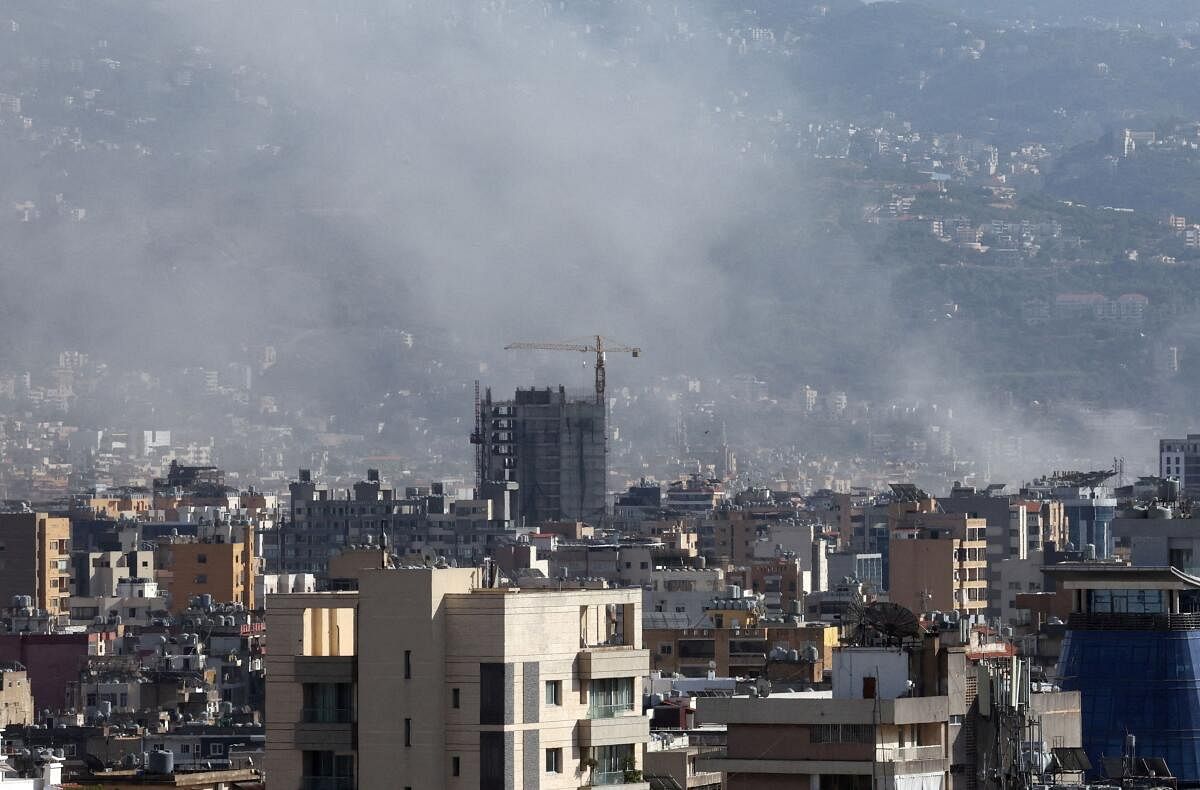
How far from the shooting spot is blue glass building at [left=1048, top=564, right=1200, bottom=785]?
1394 inches

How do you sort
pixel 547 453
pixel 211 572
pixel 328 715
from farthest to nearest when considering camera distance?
pixel 547 453
pixel 211 572
pixel 328 715

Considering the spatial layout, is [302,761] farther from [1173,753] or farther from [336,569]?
[336,569]

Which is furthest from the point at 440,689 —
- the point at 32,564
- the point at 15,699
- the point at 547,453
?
the point at 547,453

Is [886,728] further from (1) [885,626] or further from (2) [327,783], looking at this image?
(2) [327,783]

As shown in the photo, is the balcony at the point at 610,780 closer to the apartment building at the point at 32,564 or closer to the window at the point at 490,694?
the window at the point at 490,694

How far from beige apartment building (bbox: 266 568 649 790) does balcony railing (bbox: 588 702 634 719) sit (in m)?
0.02

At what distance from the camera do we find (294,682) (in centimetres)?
2697

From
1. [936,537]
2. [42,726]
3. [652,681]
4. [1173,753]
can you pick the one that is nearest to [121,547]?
[936,537]

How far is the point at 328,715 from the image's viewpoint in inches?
1057

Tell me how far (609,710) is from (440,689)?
1.81 m

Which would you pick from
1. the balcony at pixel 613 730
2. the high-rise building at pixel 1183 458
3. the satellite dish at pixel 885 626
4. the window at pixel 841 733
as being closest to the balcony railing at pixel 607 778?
the balcony at pixel 613 730

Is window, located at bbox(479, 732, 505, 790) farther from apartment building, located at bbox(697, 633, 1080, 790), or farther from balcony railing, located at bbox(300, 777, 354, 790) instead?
apartment building, located at bbox(697, 633, 1080, 790)

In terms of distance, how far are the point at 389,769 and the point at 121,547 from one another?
114 m

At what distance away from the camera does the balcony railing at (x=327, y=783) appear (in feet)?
87.8
